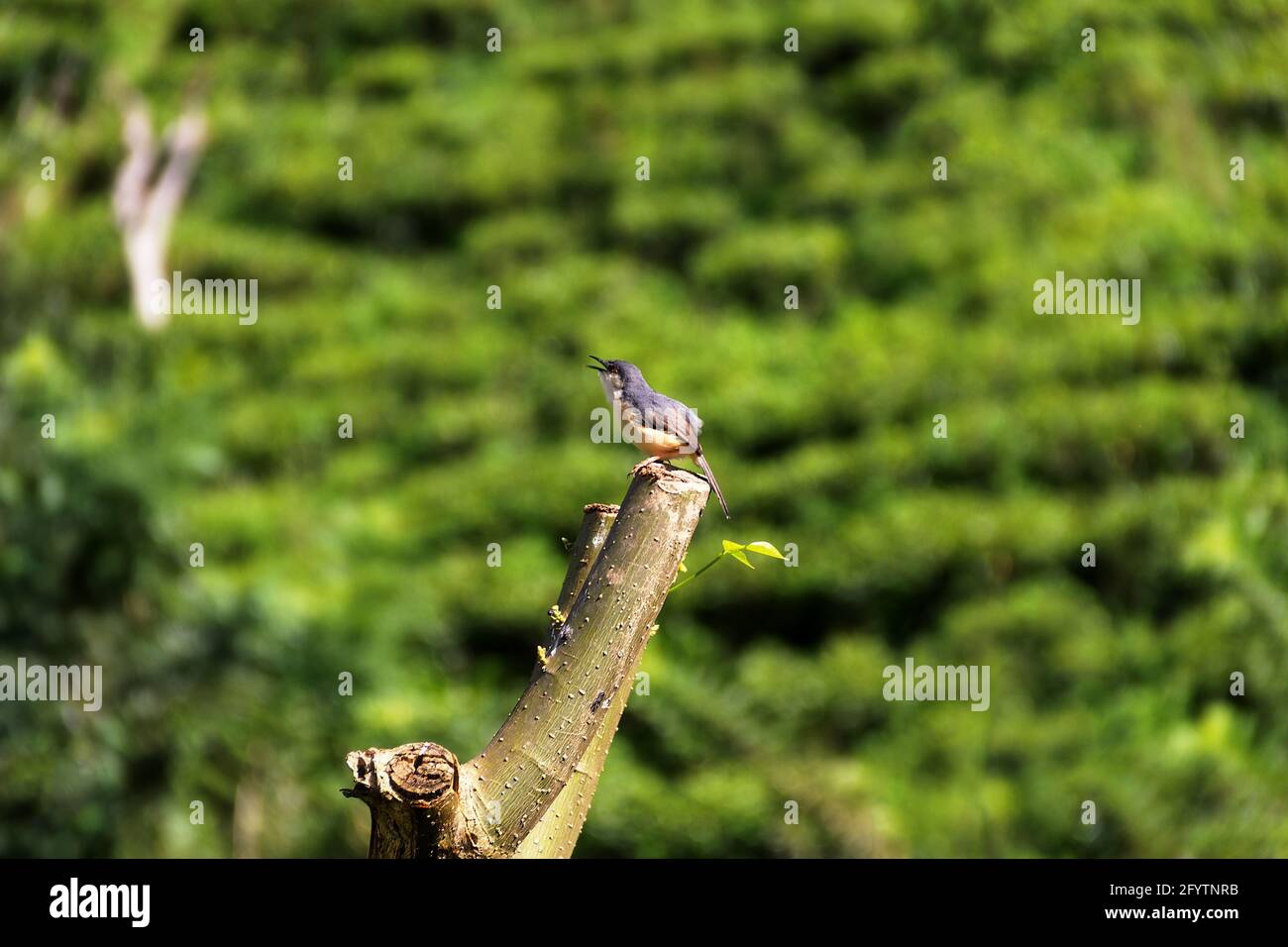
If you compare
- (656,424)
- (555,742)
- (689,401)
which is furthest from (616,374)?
(689,401)

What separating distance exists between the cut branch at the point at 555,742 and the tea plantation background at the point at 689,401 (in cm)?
493

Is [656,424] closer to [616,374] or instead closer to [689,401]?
[616,374]

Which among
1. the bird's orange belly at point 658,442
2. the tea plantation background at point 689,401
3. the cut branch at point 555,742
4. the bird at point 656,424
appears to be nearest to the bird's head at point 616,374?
the bird at point 656,424

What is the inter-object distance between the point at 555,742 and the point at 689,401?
7416 millimetres

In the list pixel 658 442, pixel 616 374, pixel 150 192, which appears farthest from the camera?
pixel 150 192

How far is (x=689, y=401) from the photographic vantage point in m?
9.72

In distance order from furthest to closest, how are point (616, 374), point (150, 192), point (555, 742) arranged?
point (150, 192), point (616, 374), point (555, 742)

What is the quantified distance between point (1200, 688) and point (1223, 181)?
13.9ft

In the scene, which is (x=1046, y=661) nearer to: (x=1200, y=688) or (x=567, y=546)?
(x=1200, y=688)

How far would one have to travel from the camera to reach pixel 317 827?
7395 millimetres

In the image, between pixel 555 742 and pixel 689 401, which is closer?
pixel 555 742

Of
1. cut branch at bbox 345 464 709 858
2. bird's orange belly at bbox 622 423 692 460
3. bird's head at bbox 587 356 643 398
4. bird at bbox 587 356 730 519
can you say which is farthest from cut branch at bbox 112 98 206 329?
cut branch at bbox 345 464 709 858

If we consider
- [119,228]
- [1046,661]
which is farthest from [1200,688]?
[119,228]

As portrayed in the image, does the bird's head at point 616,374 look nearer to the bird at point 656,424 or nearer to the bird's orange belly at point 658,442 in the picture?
the bird at point 656,424
